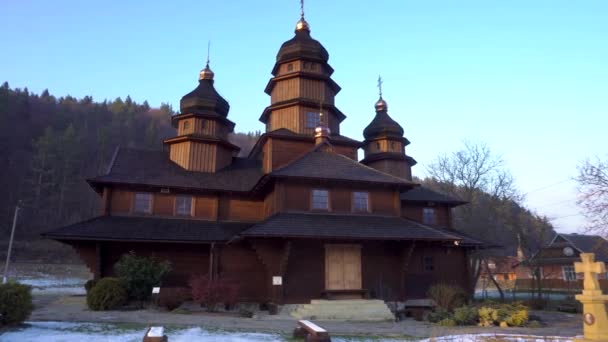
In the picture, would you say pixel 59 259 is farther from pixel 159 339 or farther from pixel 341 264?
pixel 159 339

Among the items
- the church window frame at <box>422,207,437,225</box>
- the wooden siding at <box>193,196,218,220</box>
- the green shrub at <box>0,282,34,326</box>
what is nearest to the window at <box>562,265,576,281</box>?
the church window frame at <box>422,207,437,225</box>

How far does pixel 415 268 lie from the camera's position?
20.5m

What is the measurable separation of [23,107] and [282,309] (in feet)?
223

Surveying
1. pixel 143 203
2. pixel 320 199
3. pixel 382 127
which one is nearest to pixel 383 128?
pixel 382 127

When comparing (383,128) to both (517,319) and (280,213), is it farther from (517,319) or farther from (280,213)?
(517,319)

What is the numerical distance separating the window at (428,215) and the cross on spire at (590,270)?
47.9 feet

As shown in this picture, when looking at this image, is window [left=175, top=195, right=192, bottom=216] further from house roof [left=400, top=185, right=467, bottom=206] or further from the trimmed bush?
house roof [left=400, top=185, right=467, bottom=206]

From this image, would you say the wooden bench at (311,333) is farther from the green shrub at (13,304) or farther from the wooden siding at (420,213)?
the wooden siding at (420,213)

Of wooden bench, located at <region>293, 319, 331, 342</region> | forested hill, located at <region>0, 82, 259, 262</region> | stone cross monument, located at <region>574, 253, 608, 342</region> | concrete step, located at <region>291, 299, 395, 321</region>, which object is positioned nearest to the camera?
stone cross monument, located at <region>574, 253, 608, 342</region>

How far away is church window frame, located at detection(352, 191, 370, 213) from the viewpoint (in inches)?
736

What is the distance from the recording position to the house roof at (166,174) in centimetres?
1980

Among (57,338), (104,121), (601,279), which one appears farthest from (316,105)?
(104,121)

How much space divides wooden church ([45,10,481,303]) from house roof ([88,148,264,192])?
0.22 ft

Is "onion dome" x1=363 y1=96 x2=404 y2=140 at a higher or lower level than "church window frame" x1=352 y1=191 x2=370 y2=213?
higher
